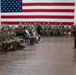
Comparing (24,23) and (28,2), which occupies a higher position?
(28,2)

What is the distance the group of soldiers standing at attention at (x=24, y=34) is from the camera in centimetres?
1310

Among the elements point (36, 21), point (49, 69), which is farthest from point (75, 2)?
point (49, 69)

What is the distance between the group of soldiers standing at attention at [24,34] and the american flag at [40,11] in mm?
733

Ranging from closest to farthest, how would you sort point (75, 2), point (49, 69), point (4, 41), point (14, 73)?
point (14, 73), point (49, 69), point (4, 41), point (75, 2)

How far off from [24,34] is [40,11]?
13473 millimetres

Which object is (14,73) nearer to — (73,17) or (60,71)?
(60,71)

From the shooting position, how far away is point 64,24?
30.9 meters

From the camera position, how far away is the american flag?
30.4 meters

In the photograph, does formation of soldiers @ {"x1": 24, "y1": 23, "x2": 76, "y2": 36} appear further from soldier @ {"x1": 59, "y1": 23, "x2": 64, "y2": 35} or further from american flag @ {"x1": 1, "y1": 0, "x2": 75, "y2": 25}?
american flag @ {"x1": 1, "y1": 0, "x2": 75, "y2": 25}

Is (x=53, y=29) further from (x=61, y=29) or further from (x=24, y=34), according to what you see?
(x=24, y=34)

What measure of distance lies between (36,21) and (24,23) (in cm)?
136

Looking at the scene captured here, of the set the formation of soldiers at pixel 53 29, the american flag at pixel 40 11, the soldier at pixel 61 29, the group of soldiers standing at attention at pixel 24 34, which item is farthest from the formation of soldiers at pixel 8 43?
the american flag at pixel 40 11

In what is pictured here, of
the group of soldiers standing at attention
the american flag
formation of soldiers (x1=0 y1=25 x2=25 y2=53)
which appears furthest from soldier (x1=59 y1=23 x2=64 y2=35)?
formation of soldiers (x1=0 y1=25 x2=25 y2=53)

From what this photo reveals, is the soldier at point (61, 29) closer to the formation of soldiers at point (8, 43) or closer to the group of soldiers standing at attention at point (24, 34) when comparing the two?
the group of soldiers standing at attention at point (24, 34)
